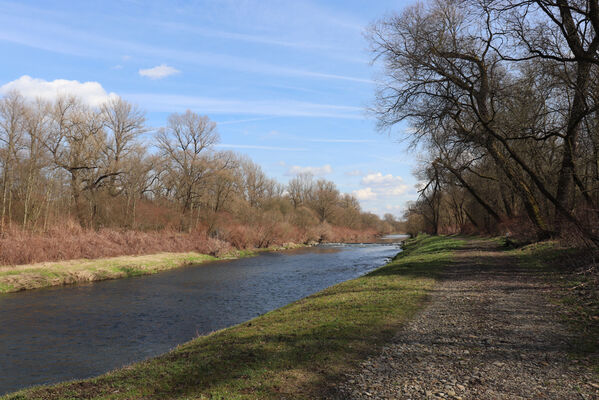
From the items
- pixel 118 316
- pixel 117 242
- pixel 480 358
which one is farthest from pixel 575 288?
pixel 117 242

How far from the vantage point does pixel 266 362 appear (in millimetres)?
5797

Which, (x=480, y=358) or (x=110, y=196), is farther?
(x=110, y=196)

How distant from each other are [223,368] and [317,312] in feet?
12.5

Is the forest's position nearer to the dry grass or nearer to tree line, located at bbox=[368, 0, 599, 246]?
the dry grass

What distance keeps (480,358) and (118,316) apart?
1308 cm

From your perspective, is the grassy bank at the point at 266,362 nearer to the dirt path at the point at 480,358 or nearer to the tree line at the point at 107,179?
the dirt path at the point at 480,358

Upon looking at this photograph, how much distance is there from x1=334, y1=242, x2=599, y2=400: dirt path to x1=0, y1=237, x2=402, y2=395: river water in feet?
22.0

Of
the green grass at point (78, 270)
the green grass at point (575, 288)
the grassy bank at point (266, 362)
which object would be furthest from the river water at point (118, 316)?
the green grass at point (575, 288)

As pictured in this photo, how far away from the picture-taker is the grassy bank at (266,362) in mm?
4984

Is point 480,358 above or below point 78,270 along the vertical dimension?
above

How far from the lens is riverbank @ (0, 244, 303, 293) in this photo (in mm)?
19520

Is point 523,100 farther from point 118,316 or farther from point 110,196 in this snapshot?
point 110,196

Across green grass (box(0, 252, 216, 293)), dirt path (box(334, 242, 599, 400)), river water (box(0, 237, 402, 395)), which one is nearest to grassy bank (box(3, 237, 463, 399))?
dirt path (box(334, 242, 599, 400))

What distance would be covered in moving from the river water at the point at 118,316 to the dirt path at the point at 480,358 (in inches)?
264
